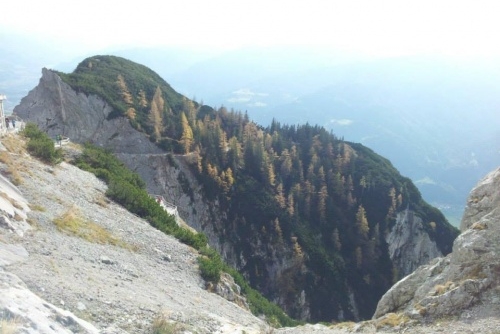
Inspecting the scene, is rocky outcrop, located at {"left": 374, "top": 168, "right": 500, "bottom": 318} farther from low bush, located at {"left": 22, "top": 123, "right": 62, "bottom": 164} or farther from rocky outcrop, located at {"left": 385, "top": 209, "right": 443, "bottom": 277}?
rocky outcrop, located at {"left": 385, "top": 209, "right": 443, "bottom": 277}

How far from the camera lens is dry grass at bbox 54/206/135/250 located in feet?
80.2

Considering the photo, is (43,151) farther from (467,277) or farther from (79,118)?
(79,118)

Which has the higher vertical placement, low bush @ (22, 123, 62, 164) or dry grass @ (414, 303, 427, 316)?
low bush @ (22, 123, 62, 164)

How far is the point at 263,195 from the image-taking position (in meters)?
90.4

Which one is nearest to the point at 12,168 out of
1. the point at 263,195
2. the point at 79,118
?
the point at 79,118

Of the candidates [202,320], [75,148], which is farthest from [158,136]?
[202,320]

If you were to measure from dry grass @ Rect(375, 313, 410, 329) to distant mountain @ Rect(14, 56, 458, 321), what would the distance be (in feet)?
190

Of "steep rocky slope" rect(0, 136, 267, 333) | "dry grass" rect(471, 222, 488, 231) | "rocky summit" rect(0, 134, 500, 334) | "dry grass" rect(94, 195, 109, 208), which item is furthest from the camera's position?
"dry grass" rect(94, 195, 109, 208)

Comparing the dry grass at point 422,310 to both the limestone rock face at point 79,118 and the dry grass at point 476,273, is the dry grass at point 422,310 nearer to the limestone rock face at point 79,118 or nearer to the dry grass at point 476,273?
the dry grass at point 476,273

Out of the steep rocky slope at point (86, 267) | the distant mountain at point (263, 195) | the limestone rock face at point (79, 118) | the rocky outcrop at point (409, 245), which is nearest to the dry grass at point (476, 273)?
the steep rocky slope at point (86, 267)

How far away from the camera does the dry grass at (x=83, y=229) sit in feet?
80.2

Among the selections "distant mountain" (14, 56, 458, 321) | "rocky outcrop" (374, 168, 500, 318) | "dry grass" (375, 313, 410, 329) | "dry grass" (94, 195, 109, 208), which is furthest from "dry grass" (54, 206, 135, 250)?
"distant mountain" (14, 56, 458, 321)

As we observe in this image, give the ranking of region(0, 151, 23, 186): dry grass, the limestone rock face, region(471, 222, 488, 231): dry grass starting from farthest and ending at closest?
the limestone rock face < region(0, 151, 23, 186): dry grass < region(471, 222, 488, 231): dry grass

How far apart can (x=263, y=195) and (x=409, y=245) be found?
35524 millimetres
